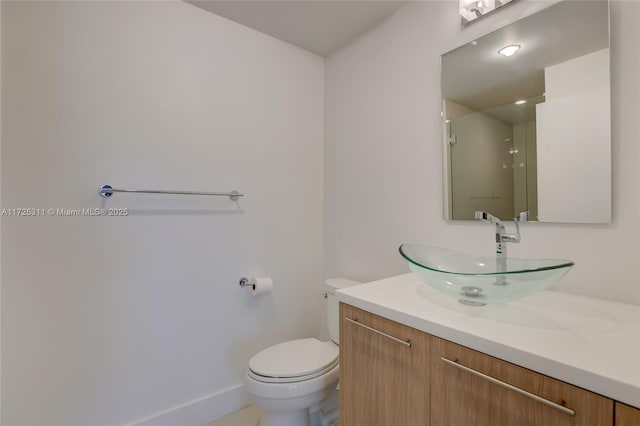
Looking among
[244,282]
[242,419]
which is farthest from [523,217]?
[242,419]

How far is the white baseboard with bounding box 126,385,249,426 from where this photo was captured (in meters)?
1.49

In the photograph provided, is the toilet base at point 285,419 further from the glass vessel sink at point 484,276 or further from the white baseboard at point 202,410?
the glass vessel sink at point 484,276

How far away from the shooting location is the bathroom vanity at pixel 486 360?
1.80ft

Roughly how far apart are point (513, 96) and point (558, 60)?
6.6 inches

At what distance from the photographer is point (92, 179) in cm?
135

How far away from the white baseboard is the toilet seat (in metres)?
0.50

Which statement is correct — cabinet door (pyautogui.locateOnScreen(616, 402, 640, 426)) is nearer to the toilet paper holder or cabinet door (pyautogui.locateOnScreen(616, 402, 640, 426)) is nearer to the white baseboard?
the toilet paper holder

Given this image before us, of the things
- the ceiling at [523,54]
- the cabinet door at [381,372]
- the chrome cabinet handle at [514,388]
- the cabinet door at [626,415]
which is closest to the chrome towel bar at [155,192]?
the cabinet door at [381,372]

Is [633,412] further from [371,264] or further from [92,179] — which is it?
[92,179]

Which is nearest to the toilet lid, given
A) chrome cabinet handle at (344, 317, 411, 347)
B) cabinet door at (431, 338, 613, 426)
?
chrome cabinet handle at (344, 317, 411, 347)

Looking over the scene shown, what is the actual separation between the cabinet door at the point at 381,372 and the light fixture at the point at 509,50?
1168mm

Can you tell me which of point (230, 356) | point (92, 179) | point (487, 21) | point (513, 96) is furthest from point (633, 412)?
point (92, 179)

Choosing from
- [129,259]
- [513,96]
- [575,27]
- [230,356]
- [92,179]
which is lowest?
[230,356]

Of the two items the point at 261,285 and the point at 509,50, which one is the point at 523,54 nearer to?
the point at 509,50
